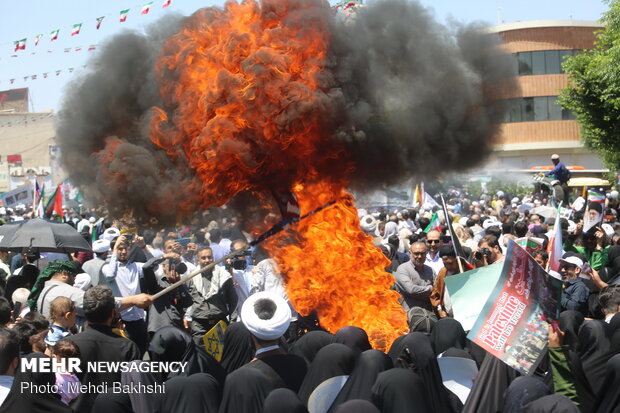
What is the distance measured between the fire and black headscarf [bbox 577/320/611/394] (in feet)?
8.05

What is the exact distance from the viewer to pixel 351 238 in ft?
26.9

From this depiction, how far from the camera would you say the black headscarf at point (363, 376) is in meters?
4.67

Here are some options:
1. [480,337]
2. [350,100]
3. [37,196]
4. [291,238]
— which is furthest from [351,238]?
[37,196]

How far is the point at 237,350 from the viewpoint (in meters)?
5.93

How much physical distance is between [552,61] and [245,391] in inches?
1850

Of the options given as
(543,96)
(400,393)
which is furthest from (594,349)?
(543,96)

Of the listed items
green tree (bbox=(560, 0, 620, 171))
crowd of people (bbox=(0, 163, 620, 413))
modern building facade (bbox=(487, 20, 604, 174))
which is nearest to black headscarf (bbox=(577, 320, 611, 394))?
crowd of people (bbox=(0, 163, 620, 413))

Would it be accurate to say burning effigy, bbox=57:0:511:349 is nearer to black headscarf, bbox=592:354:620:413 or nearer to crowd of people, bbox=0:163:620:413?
crowd of people, bbox=0:163:620:413

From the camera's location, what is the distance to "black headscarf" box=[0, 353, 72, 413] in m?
4.33

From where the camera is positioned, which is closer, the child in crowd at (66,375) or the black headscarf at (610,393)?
the black headscarf at (610,393)

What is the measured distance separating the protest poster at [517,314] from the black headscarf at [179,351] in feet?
6.57

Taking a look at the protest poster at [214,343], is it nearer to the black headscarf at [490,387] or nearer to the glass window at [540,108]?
the black headscarf at [490,387]

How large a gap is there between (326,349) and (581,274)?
5.44 m

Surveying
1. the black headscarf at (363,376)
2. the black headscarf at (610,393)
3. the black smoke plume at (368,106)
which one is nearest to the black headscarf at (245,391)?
the black headscarf at (363,376)
